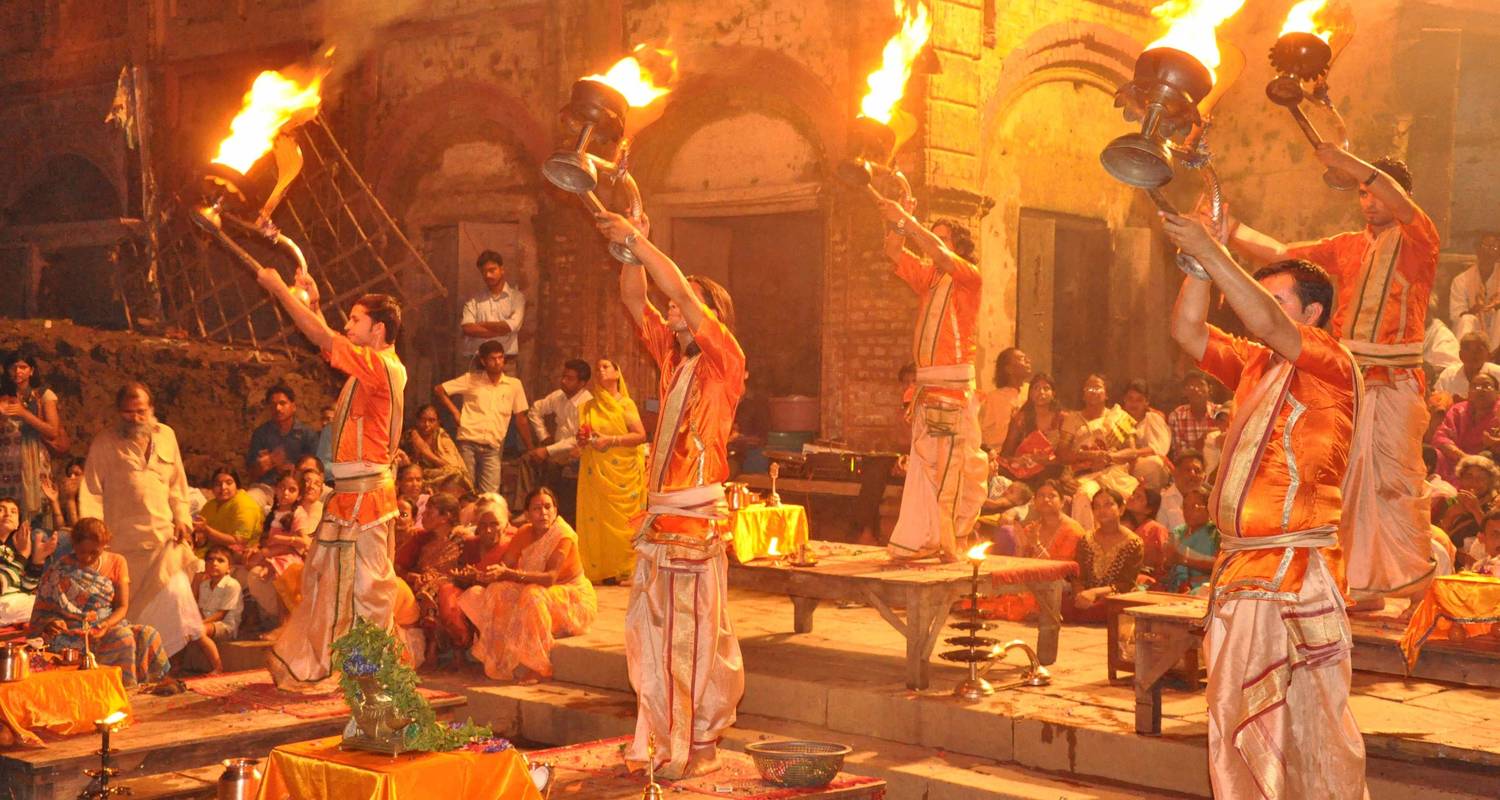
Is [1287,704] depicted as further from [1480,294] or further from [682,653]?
[1480,294]

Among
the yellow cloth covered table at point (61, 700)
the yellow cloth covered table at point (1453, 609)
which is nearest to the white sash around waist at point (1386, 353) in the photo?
the yellow cloth covered table at point (1453, 609)

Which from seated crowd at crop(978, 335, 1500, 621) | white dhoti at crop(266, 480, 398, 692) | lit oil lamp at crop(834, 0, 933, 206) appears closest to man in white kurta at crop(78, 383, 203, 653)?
white dhoti at crop(266, 480, 398, 692)

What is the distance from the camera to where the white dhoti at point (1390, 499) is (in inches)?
303

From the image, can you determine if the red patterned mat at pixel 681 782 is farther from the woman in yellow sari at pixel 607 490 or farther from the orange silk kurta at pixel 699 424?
the woman in yellow sari at pixel 607 490

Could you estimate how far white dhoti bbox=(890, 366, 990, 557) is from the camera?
9.45 metres

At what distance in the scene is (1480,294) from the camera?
1362 centimetres

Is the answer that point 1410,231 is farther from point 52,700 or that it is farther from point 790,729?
point 52,700

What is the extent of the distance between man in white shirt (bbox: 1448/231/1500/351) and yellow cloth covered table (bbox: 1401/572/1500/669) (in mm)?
6732

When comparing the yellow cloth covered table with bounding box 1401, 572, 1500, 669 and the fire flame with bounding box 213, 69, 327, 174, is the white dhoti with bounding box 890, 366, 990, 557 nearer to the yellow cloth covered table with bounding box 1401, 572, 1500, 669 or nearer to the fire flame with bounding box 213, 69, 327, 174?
the yellow cloth covered table with bounding box 1401, 572, 1500, 669

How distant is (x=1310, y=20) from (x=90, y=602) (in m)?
7.28

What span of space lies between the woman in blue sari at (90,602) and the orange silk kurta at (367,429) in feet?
6.47

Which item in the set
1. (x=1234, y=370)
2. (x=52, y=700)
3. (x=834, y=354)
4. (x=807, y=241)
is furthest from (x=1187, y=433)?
(x=52, y=700)

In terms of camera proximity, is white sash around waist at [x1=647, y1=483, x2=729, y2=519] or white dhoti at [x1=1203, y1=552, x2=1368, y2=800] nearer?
white dhoti at [x1=1203, y1=552, x2=1368, y2=800]

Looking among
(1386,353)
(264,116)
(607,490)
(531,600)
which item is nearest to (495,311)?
(607,490)
